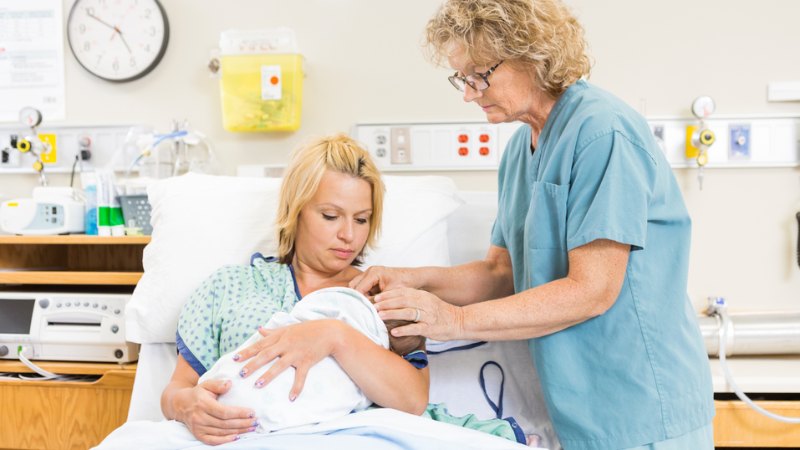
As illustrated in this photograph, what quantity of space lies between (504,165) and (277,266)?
2.09ft

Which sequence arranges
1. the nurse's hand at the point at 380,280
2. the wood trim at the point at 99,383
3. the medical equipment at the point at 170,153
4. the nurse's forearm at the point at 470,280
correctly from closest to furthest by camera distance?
the nurse's hand at the point at 380,280, the nurse's forearm at the point at 470,280, the wood trim at the point at 99,383, the medical equipment at the point at 170,153

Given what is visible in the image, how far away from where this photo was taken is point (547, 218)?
99 cm

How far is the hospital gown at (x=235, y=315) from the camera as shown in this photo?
1073 mm

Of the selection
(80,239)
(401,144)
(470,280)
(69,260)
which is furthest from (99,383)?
(401,144)

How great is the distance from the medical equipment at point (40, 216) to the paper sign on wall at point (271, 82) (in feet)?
2.60

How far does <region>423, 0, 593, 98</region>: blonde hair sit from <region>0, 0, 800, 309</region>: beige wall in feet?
3.13

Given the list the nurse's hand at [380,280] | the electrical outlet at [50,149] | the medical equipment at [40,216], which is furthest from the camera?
the electrical outlet at [50,149]

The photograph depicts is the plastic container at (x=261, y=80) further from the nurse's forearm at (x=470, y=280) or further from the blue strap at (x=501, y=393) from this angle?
the blue strap at (x=501, y=393)

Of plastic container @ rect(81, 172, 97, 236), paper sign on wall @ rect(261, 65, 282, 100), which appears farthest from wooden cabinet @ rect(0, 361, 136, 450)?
paper sign on wall @ rect(261, 65, 282, 100)

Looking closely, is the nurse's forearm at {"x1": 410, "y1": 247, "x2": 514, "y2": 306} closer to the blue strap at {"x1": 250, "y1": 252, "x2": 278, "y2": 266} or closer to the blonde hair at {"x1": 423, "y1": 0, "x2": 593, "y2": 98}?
the blue strap at {"x1": 250, "y1": 252, "x2": 278, "y2": 266}

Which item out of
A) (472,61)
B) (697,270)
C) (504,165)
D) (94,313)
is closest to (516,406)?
(504,165)

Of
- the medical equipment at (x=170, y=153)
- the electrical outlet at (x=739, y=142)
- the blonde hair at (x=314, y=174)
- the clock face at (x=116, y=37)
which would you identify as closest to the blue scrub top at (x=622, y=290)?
the blonde hair at (x=314, y=174)

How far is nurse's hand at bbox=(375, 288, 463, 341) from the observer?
941 millimetres

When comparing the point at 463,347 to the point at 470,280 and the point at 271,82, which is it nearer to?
the point at 470,280
